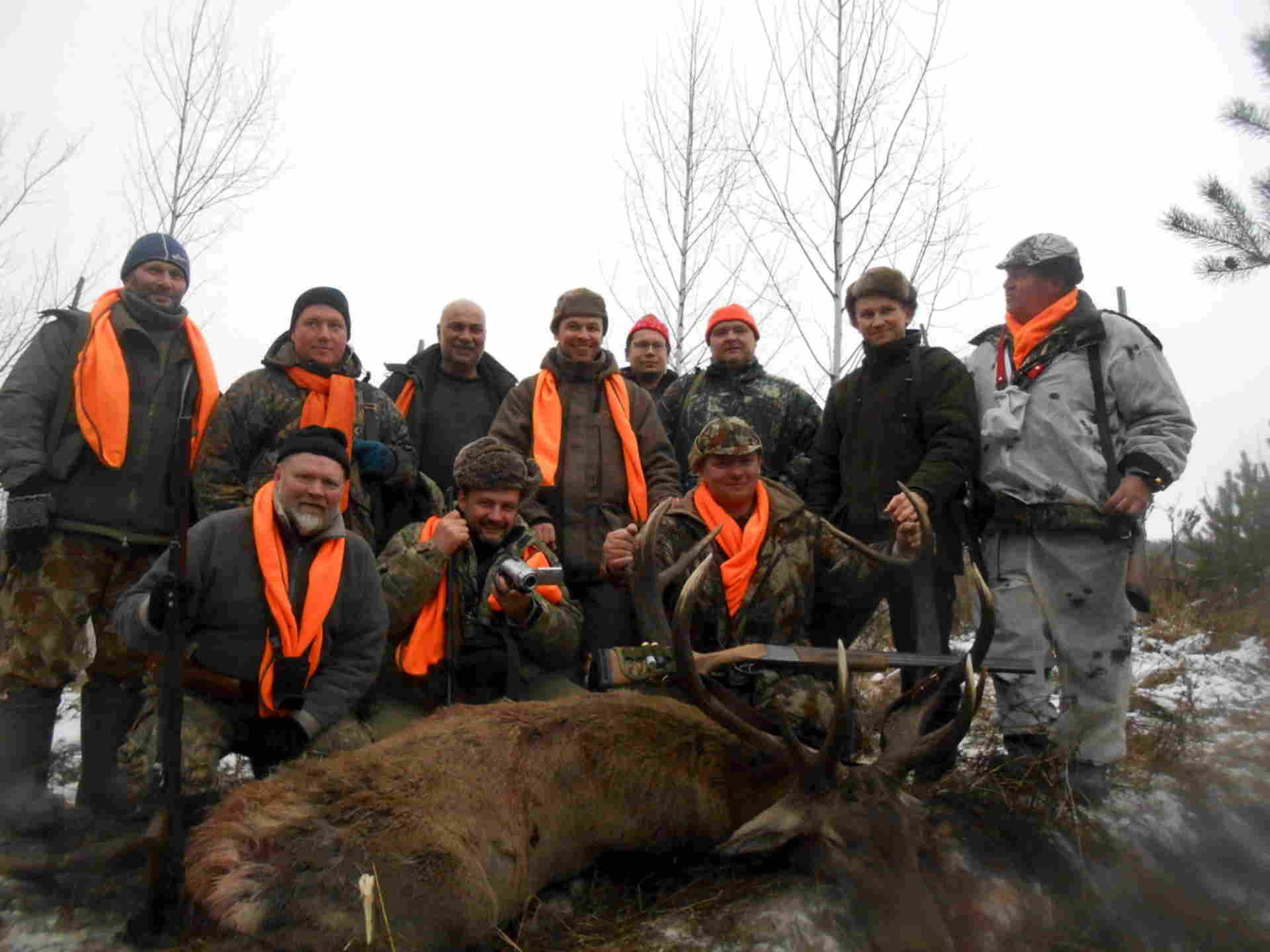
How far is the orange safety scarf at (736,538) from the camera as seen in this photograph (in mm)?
4547

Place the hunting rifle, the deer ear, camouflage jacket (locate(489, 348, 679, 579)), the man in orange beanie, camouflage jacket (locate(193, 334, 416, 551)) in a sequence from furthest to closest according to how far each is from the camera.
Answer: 1. the man in orange beanie
2. camouflage jacket (locate(489, 348, 679, 579))
3. camouflage jacket (locate(193, 334, 416, 551))
4. the hunting rifle
5. the deer ear

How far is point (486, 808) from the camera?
3291 millimetres

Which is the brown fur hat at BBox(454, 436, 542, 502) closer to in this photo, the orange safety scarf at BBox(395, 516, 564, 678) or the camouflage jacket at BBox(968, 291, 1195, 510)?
Answer: the orange safety scarf at BBox(395, 516, 564, 678)

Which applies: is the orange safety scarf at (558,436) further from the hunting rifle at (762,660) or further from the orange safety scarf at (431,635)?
the hunting rifle at (762,660)

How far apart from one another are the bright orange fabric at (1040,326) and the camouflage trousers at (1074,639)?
85 cm

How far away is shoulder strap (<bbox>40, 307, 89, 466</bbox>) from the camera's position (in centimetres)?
454

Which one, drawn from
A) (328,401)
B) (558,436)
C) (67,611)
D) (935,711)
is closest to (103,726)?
(67,611)

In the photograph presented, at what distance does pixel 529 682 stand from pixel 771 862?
4.93ft

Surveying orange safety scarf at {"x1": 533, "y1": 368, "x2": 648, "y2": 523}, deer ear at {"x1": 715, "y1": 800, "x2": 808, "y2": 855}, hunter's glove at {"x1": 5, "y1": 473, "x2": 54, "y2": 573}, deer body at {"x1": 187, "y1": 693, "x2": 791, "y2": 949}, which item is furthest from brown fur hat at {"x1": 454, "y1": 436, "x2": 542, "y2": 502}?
deer ear at {"x1": 715, "y1": 800, "x2": 808, "y2": 855}

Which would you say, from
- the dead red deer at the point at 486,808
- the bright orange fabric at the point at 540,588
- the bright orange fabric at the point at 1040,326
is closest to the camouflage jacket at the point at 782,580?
the dead red deer at the point at 486,808

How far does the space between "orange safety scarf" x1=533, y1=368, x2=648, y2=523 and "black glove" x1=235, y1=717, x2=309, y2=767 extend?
1791mm

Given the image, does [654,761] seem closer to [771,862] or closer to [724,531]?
[771,862]

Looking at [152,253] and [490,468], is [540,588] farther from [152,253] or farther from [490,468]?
[152,253]

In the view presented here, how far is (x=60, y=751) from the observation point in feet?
18.3
